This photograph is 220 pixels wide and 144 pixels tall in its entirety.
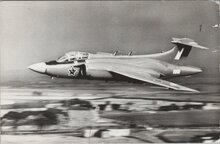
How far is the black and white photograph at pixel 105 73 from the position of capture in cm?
251

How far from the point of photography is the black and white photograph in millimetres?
2512

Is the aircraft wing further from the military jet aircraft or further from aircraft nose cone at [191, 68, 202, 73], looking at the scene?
aircraft nose cone at [191, 68, 202, 73]

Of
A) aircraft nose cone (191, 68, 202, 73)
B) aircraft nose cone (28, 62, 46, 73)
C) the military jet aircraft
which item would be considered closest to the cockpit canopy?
the military jet aircraft

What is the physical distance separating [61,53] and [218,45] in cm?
126

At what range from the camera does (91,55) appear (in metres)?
2.54

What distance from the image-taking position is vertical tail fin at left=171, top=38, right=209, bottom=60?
8.39ft

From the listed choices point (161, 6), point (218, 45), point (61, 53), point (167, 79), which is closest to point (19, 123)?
point (61, 53)

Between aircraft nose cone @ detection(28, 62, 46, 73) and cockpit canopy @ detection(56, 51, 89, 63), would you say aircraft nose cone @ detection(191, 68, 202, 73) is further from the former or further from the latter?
aircraft nose cone @ detection(28, 62, 46, 73)

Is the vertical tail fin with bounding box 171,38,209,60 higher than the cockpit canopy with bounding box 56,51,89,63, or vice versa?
the vertical tail fin with bounding box 171,38,209,60

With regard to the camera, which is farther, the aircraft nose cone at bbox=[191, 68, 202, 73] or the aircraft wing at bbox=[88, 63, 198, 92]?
the aircraft nose cone at bbox=[191, 68, 202, 73]

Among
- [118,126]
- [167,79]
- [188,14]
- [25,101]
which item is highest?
[188,14]

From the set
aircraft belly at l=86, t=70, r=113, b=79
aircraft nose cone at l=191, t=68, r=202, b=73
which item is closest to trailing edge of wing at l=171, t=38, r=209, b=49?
aircraft nose cone at l=191, t=68, r=202, b=73

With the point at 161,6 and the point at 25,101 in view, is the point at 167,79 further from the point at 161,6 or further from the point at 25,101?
the point at 25,101

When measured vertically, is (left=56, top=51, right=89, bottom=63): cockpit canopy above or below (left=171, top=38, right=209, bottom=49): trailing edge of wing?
below
